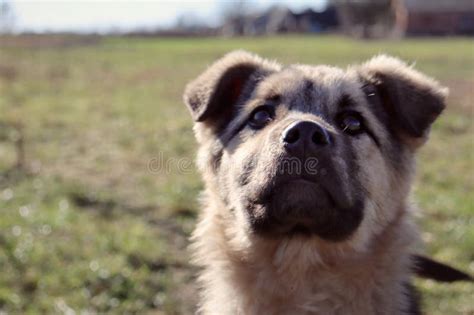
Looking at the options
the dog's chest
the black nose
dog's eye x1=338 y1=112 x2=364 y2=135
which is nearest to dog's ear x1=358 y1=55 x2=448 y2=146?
dog's eye x1=338 y1=112 x2=364 y2=135

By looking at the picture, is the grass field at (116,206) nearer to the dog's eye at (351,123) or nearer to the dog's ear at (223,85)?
the dog's eye at (351,123)

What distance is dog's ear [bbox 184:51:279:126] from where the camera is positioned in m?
4.48

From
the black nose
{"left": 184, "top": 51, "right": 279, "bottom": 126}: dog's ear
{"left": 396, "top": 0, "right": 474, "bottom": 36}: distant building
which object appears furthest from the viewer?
{"left": 396, "top": 0, "right": 474, "bottom": 36}: distant building

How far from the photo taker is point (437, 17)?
64.4 metres

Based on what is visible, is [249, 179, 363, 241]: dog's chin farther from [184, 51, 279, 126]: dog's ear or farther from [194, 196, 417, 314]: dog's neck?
[184, 51, 279, 126]: dog's ear

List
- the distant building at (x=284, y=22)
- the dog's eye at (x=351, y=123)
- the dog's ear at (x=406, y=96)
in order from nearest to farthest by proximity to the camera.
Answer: the dog's eye at (x=351, y=123)
the dog's ear at (x=406, y=96)
the distant building at (x=284, y=22)

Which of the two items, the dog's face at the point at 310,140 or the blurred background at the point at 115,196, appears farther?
the blurred background at the point at 115,196

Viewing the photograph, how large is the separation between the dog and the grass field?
0.88 meters

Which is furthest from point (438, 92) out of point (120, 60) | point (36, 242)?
point (120, 60)

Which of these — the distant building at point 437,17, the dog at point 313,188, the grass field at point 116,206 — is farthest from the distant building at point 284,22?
the dog at point 313,188

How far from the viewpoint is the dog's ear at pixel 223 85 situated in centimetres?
448

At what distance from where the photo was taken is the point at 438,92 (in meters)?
4.27

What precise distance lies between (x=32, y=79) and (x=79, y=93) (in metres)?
4.01

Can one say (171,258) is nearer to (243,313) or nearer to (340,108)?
(243,313)
